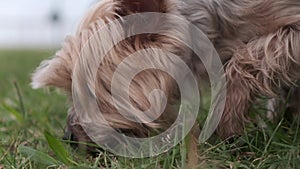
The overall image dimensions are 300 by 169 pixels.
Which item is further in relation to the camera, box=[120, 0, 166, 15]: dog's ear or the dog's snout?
the dog's snout

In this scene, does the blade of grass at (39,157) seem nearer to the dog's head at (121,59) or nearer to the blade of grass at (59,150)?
the blade of grass at (59,150)

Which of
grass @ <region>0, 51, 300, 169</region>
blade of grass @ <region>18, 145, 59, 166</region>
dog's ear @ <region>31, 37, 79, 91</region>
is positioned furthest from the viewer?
dog's ear @ <region>31, 37, 79, 91</region>

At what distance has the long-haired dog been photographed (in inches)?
117

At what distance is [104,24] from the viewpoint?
119 inches

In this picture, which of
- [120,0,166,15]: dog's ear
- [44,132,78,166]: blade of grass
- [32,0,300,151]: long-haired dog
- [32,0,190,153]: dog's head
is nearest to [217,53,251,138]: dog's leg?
[32,0,300,151]: long-haired dog

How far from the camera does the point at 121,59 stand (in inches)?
118

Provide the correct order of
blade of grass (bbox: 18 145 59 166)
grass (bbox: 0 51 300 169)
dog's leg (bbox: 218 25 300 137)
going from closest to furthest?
grass (bbox: 0 51 300 169), blade of grass (bbox: 18 145 59 166), dog's leg (bbox: 218 25 300 137)

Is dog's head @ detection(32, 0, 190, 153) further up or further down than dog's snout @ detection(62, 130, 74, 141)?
further up

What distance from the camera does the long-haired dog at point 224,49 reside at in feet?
9.73

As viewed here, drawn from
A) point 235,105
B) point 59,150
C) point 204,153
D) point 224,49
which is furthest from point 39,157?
point 224,49

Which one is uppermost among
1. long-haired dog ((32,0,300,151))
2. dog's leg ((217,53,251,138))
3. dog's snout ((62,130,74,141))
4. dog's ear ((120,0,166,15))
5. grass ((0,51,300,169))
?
dog's ear ((120,0,166,15))

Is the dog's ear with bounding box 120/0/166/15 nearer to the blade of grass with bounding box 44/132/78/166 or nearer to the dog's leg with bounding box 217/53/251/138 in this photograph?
the dog's leg with bounding box 217/53/251/138

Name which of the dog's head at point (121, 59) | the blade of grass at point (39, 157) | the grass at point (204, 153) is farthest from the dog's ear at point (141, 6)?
the blade of grass at point (39, 157)

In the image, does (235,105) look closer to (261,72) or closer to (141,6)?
(261,72)
